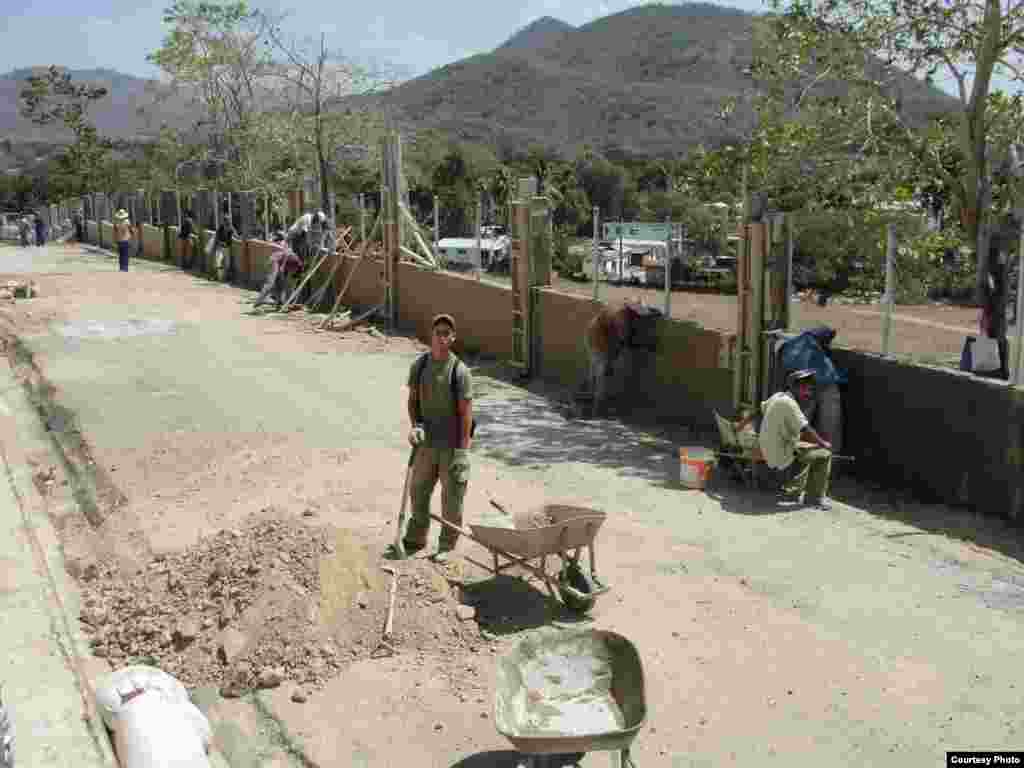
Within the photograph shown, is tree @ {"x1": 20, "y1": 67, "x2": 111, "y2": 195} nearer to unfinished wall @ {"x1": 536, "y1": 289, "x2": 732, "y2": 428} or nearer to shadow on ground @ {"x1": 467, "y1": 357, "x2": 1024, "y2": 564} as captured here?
shadow on ground @ {"x1": 467, "y1": 357, "x2": 1024, "y2": 564}

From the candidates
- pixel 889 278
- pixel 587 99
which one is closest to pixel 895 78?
pixel 889 278

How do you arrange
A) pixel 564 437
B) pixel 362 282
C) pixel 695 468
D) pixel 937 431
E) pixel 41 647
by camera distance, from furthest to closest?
1. pixel 362 282
2. pixel 564 437
3. pixel 695 468
4. pixel 937 431
5. pixel 41 647

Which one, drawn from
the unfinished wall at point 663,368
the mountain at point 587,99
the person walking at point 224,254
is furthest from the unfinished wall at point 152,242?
the mountain at point 587,99

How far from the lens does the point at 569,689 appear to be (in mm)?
5695

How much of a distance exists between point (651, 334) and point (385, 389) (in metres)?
4.01

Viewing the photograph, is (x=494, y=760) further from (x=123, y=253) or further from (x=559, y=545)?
(x=123, y=253)

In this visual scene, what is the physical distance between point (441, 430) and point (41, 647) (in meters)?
3.11

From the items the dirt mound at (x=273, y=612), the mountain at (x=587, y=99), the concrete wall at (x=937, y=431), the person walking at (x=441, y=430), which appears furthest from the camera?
the mountain at (x=587, y=99)

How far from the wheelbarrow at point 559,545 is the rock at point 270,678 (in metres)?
1.50

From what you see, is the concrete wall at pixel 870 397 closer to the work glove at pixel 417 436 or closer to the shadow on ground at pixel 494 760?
the work glove at pixel 417 436

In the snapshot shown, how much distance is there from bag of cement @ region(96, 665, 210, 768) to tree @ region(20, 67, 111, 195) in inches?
2170

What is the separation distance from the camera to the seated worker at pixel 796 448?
9.99 meters

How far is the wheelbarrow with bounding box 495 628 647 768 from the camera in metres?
5.39

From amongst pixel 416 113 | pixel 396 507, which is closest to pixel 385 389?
pixel 396 507
